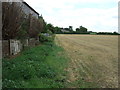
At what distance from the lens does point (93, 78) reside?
8812 millimetres

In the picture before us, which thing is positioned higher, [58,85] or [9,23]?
[9,23]

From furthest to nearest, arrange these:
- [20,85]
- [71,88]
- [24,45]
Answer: [24,45], [71,88], [20,85]

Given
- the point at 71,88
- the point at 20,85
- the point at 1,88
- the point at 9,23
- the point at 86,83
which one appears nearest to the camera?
the point at 1,88

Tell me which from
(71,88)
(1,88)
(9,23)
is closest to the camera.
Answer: (1,88)

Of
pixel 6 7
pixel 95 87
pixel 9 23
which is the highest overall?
pixel 6 7

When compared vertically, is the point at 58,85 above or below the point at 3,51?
below

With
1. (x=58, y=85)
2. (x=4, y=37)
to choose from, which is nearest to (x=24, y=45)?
(x=4, y=37)

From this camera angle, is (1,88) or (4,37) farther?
(4,37)

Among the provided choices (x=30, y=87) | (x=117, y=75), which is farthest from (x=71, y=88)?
(x=117, y=75)

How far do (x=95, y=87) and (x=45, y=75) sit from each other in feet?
6.74

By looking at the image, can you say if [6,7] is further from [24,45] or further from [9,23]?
[24,45]

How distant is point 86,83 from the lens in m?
7.93

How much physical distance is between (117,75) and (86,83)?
7.79ft

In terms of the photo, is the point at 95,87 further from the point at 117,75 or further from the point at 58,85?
the point at 117,75
